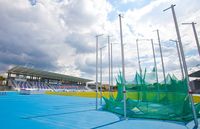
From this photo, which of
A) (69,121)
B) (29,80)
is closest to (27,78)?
(29,80)

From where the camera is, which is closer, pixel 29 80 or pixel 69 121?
pixel 69 121

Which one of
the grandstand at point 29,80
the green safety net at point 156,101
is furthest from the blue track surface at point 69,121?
the grandstand at point 29,80

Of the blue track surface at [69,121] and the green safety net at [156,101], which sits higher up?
the green safety net at [156,101]

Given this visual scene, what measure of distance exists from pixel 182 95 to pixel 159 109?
5.50ft

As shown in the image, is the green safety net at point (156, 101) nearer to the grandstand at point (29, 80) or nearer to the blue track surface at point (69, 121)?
the blue track surface at point (69, 121)

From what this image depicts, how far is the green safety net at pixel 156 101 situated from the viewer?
30.1 feet

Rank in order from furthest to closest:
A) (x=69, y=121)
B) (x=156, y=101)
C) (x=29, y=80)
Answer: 1. (x=29, y=80)
2. (x=156, y=101)
3. (x=69, y=121)

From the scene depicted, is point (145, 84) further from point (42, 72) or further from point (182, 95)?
point (42, 72)

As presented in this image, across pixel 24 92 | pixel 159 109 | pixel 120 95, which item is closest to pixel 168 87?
pixel 159 109

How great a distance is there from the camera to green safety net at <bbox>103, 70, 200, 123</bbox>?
917 centimetres

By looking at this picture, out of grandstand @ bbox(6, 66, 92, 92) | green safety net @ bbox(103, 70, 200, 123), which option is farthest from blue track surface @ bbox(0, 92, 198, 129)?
grandstand @ bbox(6, 66, 92, 92)

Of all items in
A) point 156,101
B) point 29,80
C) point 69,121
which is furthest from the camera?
point 29,80

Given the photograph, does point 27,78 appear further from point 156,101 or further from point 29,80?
point 156,101

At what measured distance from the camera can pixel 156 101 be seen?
11180 millimetres
